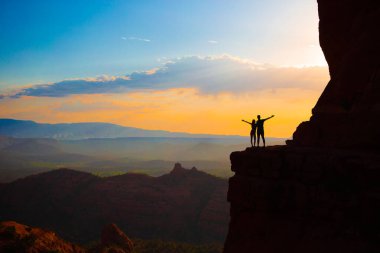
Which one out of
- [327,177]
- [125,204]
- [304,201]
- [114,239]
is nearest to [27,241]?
[114,239]

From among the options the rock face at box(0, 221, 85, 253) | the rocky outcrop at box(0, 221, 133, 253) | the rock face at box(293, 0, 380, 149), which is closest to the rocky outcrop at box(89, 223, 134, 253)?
the rocky outcrop at box(0, 221, 133, 253)

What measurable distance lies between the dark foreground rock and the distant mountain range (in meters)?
79.1

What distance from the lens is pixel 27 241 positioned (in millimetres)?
49812

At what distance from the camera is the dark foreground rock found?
16812mm

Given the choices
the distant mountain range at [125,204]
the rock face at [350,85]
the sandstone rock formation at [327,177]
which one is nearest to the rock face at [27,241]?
the sandstone rock formation at [327,177]

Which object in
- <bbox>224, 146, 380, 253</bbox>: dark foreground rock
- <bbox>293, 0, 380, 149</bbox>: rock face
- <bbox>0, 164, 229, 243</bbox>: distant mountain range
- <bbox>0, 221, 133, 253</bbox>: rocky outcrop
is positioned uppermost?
<bbox>293, 0, 380, 149</bbox>: rock face

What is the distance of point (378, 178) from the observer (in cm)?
1652

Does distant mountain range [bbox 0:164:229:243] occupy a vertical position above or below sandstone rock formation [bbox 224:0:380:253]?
below

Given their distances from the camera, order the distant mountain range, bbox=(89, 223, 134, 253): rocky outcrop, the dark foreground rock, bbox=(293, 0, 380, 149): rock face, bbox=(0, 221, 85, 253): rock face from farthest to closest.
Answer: the distant mountain range, bbox=(89, 223, 134, 253): rocky outcrop, bbox=(0, 221, 85, 253): rock face, bbox=(293, 0, 380, 149): rock face, the dark foreground rock

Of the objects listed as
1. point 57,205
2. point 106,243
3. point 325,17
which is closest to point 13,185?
Answer: point 57,205

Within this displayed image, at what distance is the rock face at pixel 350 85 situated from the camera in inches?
772

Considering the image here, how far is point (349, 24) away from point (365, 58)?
5.48 meters

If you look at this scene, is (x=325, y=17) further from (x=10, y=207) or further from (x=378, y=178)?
(x=10, y=207)

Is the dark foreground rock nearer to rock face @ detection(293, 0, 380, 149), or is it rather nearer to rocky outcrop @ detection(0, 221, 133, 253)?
rock face @ detection(293, 0, 380, 149)
